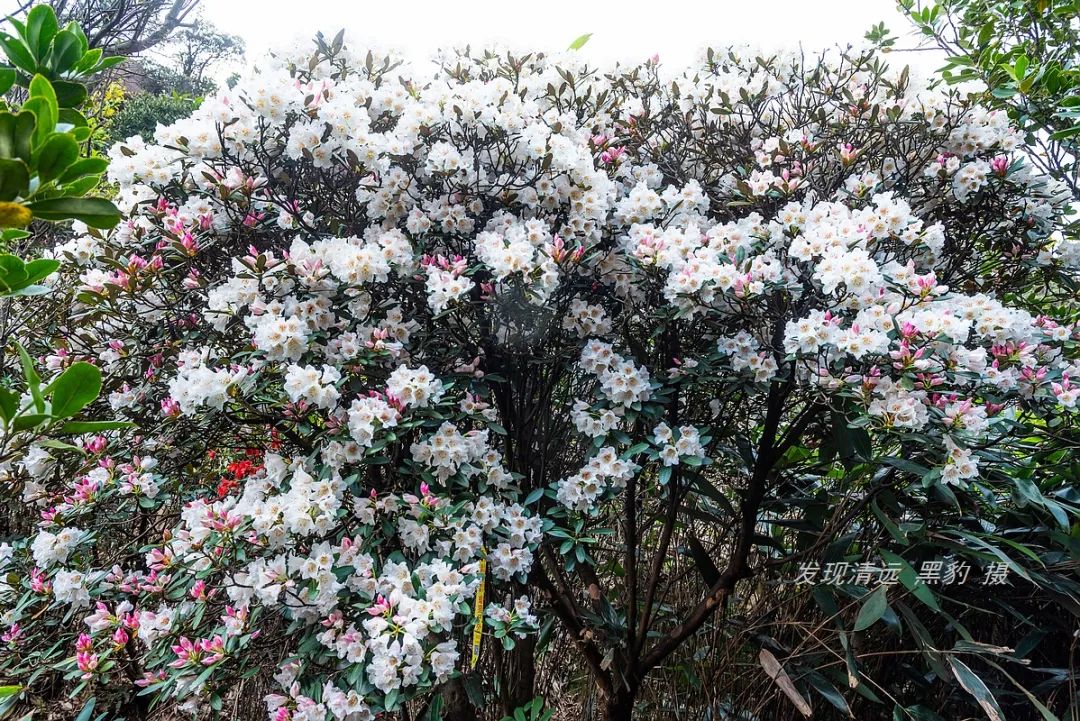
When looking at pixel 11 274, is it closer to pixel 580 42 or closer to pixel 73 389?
pixel 73 389

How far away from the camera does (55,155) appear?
0.55m

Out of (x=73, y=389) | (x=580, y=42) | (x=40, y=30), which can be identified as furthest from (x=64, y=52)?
(x=580, y=42)

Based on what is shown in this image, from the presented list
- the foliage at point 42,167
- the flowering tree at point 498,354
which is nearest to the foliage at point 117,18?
the flowering tree at point 498,354

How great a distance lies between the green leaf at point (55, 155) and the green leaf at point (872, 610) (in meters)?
1.59

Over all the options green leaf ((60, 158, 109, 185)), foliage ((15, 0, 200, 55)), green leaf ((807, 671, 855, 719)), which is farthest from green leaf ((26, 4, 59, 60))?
foliage ((15, 0, 200, 55))

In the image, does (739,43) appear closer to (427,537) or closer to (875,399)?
(875,399)

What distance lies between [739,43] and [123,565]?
2331 millimetres

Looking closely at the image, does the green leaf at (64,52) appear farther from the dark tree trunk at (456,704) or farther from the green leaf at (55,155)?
the dark tree trunk at (456,704)

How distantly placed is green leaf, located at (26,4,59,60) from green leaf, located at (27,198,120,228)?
0.30 meters

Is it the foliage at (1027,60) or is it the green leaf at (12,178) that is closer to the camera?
the green leaf at (12,178)

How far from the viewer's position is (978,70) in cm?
206

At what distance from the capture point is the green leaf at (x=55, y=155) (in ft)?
1.78

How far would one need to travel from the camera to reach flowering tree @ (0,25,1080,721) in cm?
147

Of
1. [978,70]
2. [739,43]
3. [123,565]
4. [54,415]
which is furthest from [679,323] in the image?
[123,565]
